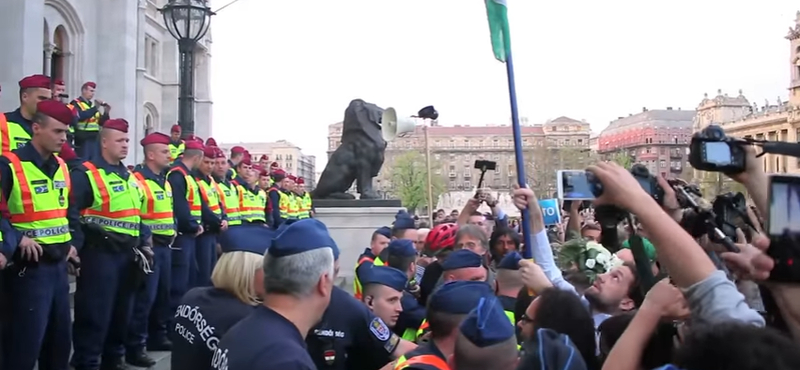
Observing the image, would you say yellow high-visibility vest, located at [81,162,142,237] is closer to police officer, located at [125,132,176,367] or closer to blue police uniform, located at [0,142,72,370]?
police officer, located at [125,132,176,367]

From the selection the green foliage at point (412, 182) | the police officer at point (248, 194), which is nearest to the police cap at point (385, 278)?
the police officer at point (248, 194)

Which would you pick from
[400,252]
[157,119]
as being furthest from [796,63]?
[400,252]

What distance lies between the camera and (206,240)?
914cm

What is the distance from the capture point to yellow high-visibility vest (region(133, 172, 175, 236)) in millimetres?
7230

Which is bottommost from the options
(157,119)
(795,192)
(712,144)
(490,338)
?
(490,338)

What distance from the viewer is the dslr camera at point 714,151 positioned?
245cm

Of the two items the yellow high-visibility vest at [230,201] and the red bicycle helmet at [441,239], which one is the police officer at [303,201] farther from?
the red bicycle helmet at [441,239]

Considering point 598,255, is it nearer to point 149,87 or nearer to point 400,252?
point 400,252

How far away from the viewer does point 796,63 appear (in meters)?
86.1

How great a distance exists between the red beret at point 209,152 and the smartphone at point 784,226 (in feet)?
25.0

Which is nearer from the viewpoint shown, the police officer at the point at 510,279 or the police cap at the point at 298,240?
the police cap at the point at 298,240

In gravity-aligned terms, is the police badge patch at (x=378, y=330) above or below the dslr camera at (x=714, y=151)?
below

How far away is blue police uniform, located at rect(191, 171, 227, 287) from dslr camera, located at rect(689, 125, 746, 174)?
23.4 ft

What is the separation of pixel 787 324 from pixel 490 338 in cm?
93
